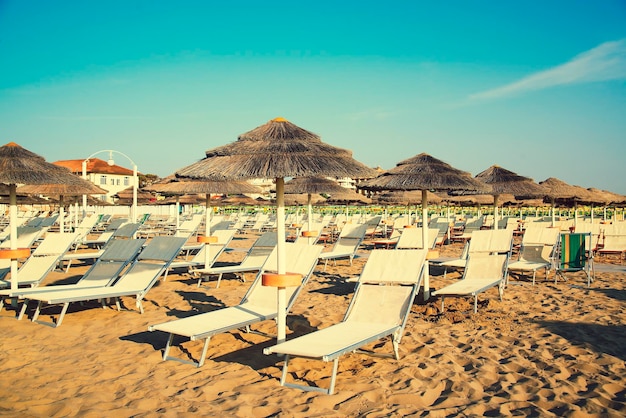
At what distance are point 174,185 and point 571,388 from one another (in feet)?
27.6

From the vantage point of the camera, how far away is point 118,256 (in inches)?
297

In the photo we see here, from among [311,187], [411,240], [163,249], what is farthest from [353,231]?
[163,249]

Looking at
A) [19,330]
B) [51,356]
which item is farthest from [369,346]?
[19,330]

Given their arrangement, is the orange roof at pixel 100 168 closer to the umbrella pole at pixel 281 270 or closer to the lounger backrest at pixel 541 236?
the lounger backrest at pixel 541 236

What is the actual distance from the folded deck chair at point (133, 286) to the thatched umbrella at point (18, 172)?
2.75 feet

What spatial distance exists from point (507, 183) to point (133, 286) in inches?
254

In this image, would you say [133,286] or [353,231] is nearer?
[133,286]

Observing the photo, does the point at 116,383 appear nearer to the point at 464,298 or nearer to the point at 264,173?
the point at 264,173

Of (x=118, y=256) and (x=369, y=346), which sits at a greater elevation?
(x=118, y=256)

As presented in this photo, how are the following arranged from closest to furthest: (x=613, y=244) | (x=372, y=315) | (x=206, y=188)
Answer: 1. (x=372, y=315)
2. (x=206, y=188)
3. (x=613, y=244)

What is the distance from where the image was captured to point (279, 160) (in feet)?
15.5

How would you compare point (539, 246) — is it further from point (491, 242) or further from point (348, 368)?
point (348, 368)

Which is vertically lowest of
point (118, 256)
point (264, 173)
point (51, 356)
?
point (51, 356)

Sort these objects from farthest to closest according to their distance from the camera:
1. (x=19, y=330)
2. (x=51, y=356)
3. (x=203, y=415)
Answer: (x=19, y=330) < (x=51, y=356) < (x=203, y=415)
